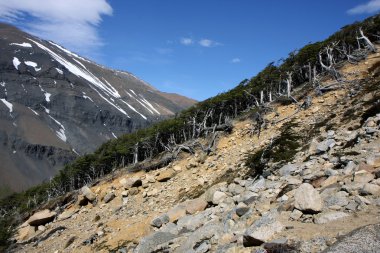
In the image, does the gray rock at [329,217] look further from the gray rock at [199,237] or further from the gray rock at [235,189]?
the gray rock at [235,189]

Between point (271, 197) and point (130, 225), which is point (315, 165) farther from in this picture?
point (130, 225)

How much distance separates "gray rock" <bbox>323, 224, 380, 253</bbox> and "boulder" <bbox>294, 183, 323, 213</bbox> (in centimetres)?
191

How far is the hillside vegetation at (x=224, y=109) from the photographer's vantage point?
34.8 m

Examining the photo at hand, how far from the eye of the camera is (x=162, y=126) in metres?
65.9

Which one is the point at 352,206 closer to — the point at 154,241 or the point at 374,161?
the point at 374,161

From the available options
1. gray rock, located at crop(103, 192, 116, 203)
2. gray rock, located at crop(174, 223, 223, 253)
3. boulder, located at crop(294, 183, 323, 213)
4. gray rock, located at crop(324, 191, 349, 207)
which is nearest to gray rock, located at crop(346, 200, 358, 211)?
gray rock, located at crop(324, 191, 349, 207)

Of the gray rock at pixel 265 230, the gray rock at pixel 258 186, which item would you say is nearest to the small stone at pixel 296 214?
the gray rock at pixel 265 230

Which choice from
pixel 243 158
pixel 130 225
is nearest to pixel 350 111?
pixel 243 158

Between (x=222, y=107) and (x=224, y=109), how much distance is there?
444 cm

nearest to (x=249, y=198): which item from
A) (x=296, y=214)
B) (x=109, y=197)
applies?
(x=296, y=214)

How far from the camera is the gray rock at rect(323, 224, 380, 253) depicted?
7985 mm

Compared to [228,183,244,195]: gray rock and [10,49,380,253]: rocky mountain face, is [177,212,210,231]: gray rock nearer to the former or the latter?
[10,49,380,253]: rocky mountain face

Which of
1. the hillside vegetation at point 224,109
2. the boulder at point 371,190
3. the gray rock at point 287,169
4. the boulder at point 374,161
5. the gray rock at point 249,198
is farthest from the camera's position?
the hillside vegetation at point 224,109

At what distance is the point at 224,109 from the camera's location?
67188 millimetres
